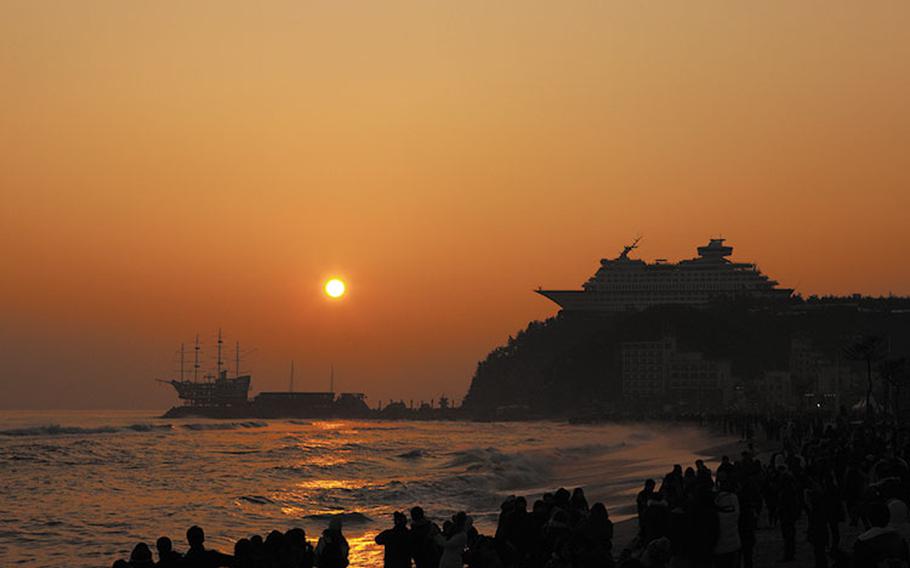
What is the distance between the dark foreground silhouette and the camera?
9945 mm

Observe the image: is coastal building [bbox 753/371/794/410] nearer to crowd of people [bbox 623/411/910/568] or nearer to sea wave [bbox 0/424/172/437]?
sea wave [bbox 0/424/172/437]

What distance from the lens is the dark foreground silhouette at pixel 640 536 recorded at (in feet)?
32.6

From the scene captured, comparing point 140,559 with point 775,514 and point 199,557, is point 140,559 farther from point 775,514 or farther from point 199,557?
point 775,514

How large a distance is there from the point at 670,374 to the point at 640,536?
596 ft

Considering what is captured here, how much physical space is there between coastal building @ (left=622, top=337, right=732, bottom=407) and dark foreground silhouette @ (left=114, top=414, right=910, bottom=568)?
17122cm

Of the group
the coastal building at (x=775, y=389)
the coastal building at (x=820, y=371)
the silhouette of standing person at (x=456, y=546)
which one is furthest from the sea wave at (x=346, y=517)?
the coastal building at (x=775, y=389)

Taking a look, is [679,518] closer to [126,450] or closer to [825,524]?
[825,524]

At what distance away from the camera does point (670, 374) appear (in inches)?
7564

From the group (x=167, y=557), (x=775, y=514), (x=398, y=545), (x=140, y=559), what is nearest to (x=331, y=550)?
(x=398, y=545)

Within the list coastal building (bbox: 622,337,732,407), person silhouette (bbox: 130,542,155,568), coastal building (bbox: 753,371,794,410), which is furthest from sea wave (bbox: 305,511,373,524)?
coastal building (bbox: 622,337,732,407)

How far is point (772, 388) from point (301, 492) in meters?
147

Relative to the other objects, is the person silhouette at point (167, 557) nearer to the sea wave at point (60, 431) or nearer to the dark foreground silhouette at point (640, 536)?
the dark foreground silhouette at point (640, 536)

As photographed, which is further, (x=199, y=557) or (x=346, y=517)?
(x=346, y=517)

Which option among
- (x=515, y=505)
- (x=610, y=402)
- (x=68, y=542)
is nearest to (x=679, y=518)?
(x=515, y=505)
